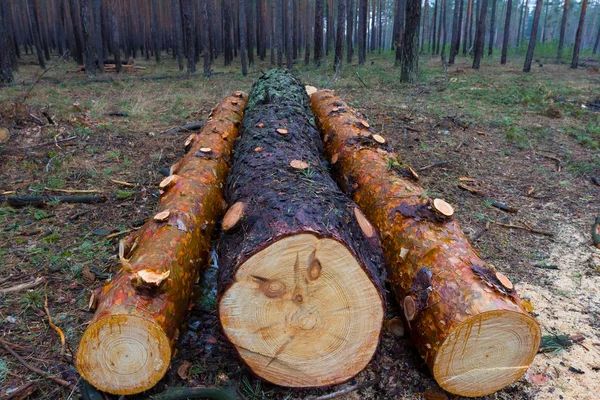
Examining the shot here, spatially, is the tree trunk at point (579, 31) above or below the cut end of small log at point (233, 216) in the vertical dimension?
above

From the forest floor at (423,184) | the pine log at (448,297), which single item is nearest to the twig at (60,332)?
the forest floor at (423,184)

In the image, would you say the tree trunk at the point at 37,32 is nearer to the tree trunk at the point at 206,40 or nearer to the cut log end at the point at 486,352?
the tree trunk at the point at 206,40

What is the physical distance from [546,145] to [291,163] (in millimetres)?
5335

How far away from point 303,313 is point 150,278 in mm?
827

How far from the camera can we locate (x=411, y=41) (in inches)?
389

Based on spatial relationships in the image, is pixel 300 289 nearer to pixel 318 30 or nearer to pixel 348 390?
pixel 348 390

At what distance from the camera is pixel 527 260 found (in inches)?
131

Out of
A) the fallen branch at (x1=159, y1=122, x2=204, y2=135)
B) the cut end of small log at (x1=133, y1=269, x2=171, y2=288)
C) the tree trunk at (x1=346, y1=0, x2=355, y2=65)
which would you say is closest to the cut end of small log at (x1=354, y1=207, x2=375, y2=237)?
the cut end of small log at (x1=133, y1=269, x2=171, y2=288)

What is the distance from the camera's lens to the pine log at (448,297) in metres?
1.86

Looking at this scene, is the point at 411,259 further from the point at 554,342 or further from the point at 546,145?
the point at 546,145

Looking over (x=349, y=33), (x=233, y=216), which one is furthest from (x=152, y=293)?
(x=349, y=33)

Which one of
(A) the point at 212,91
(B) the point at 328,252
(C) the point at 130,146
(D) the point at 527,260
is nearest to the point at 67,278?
(B) the point at 328,252

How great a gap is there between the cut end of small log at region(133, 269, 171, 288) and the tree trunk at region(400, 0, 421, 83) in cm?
969

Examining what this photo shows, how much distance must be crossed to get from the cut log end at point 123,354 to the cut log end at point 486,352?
54.3 inches
